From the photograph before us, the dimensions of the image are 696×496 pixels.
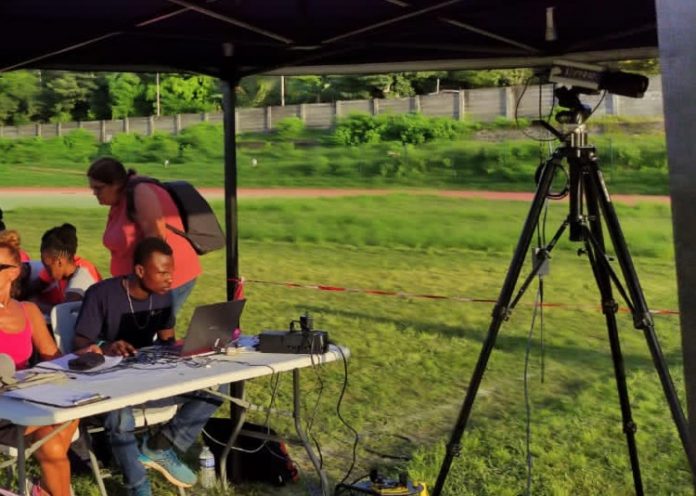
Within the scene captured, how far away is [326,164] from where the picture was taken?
24.4 metres

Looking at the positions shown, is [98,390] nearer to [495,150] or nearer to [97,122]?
[495,150]

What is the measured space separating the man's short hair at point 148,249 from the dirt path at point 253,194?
16538 millimetres

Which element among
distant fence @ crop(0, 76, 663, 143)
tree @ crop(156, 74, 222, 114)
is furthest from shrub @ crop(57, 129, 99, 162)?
tree @ crop(156, 74, 222, 114)

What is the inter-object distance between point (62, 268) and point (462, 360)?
11.7 ft

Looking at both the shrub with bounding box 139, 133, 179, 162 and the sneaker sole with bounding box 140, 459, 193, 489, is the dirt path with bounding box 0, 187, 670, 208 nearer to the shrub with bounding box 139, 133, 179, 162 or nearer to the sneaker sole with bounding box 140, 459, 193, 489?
the shrub with bounding box 139, 133, 179, 162

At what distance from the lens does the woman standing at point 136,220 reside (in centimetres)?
422

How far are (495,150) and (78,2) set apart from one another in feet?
62.6

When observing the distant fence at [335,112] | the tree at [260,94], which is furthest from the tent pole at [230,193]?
the tree at [260,94]

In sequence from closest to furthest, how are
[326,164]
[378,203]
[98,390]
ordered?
[98,390], [378,203], [326,164]

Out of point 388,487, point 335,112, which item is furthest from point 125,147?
point 388,487

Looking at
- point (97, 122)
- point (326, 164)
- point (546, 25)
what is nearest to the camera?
point (546, 25)

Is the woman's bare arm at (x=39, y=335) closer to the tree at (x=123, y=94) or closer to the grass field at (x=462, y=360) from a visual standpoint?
the grass field at (x=462, y=360)

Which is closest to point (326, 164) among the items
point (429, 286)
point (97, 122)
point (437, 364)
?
point (97, 122)

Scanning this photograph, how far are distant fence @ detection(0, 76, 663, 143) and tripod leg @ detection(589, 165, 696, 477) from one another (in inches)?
696
